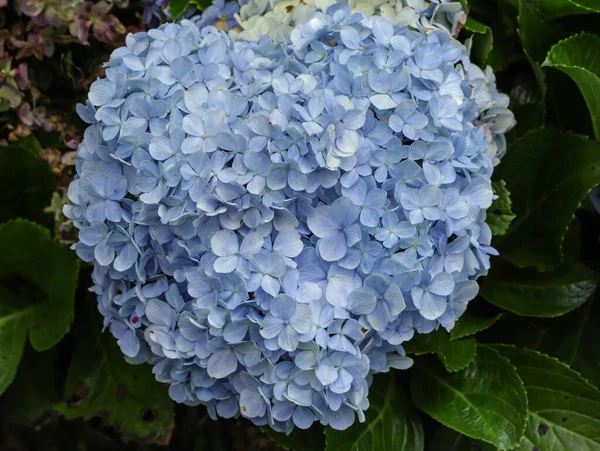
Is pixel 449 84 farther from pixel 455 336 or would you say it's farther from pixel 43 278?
pixel 43 278

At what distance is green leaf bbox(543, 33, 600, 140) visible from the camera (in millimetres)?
1044

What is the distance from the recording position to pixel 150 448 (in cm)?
143

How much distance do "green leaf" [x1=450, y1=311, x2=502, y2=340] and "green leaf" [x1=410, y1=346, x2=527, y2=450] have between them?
41 mm

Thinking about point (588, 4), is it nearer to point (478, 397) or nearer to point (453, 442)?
point (478, 397)

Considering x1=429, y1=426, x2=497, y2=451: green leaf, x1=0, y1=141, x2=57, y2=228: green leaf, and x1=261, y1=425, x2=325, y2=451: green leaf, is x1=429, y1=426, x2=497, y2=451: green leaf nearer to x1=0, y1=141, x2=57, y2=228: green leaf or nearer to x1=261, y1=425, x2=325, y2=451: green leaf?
x1=261, y1=425, x2=325, y2=451: green leaf

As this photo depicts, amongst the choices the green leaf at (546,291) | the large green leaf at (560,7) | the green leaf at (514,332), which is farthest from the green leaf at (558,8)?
the green leaf at (514,332)

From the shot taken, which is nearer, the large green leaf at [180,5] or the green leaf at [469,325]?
the green leaf at [469,325]

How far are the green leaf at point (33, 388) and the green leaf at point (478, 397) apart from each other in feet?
2.44

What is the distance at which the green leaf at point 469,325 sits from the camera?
1078mm

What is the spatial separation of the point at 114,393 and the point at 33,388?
218 mm

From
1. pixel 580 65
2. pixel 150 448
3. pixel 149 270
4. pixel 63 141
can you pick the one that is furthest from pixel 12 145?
pixel 580 65

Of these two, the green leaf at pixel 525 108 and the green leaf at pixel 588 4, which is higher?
the green leaf at pixel 588 4

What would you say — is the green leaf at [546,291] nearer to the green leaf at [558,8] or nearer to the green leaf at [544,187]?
the green leaf at [544,187]

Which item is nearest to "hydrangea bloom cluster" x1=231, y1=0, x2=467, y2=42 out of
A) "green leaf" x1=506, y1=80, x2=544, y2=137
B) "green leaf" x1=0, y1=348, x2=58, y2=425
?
"green leaf" x1=506, y1=80, x2=544, y2=137
